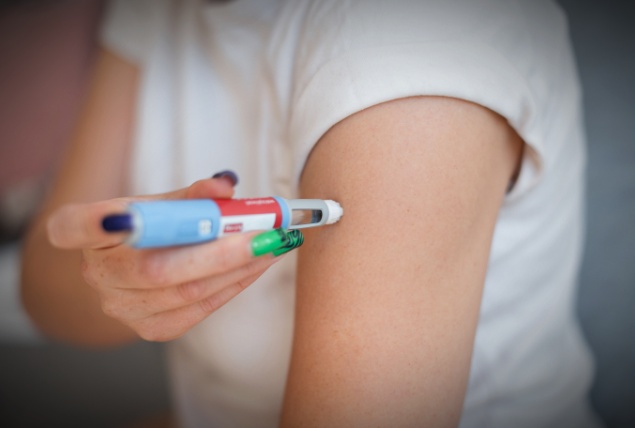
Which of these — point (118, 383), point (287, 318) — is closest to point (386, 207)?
point (287, 318)

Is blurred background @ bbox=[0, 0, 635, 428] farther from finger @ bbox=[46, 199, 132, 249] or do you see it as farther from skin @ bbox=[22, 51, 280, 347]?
finger @ bbox=[46, 199, 132, 249]

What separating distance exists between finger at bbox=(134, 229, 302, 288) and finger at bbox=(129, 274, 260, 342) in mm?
53

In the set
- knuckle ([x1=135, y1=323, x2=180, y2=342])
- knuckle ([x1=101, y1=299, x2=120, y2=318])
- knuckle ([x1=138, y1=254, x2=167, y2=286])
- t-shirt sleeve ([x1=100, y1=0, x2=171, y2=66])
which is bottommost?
knuckle ([x1=135, y1=323, x2=180, y2=342])

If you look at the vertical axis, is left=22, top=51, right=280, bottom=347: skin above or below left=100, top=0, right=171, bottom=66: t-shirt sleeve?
below

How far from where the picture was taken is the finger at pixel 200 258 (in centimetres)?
32

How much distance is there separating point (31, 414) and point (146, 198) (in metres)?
1.24

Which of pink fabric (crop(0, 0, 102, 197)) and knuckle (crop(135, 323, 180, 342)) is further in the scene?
pink fabric (crop(0, 0, 102, 197))

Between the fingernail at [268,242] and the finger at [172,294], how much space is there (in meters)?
0.02

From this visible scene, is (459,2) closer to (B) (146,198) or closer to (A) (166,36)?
(B) (146,198)

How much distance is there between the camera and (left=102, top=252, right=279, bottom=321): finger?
36 centimetres

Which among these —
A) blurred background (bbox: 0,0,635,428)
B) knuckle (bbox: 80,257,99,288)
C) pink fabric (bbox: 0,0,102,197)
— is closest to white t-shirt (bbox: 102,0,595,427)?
blurred background (bbox: 0,0,635,428)

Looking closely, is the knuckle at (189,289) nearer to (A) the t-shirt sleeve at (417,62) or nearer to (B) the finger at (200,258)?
(B) the finger at (200,258)

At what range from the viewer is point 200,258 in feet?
1.05

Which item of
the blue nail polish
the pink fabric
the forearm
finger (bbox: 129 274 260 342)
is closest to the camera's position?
the blue nail polish
